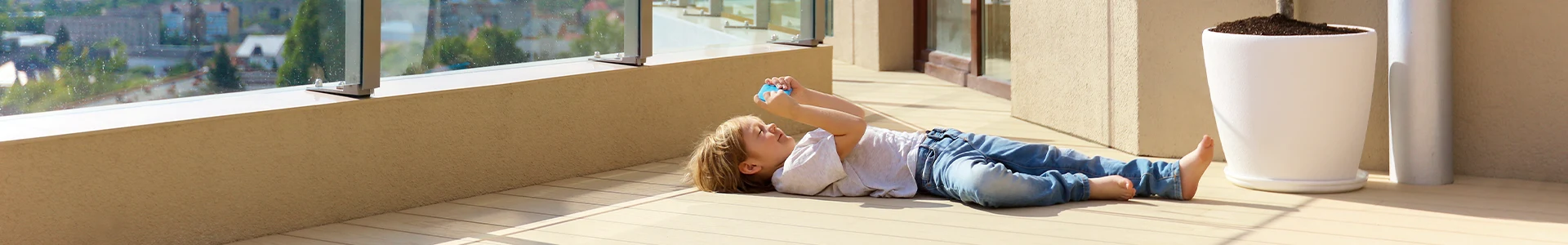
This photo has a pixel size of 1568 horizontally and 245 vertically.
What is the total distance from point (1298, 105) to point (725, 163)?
1544mm

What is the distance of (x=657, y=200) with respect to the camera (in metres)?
3.71

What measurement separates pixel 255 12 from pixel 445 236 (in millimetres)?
708

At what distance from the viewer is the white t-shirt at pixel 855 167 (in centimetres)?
365

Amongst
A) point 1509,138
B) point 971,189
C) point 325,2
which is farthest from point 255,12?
point 1509,138

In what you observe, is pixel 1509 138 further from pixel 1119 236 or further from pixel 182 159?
pixel 182 159

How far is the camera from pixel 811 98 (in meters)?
3.84

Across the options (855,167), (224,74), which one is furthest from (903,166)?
(224,74)

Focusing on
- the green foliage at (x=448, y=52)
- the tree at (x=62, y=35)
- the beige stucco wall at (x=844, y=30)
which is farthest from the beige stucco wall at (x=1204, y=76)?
the beige stucco wall at (x=844, y=30)

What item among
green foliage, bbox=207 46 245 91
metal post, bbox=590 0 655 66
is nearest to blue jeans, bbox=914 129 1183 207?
metal post, bbox=590 0 655 66

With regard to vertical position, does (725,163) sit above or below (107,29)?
below

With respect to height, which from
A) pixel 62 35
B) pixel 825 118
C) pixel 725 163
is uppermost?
pixel 62 35

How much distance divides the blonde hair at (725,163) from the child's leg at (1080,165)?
0.62 m

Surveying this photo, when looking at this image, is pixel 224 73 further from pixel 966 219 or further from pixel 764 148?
pixel 966 219

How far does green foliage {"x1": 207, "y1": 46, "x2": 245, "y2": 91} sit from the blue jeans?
177 centimetres
